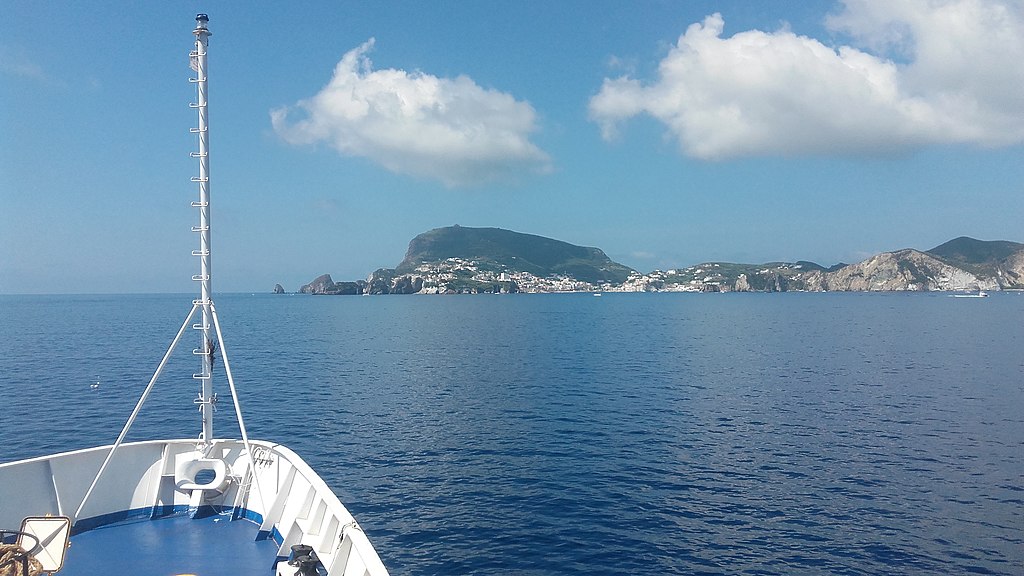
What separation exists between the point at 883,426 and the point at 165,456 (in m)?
48.2

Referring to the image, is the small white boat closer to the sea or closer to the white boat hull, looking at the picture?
the white boat hull

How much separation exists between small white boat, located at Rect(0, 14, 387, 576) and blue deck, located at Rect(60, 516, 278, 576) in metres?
0.03

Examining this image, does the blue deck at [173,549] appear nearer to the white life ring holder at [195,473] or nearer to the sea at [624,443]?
the white life ring holder at [195,473]

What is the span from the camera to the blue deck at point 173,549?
590 inches

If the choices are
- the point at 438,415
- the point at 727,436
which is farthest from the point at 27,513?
the point at 727,436

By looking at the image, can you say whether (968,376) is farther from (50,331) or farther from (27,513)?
(50,331)

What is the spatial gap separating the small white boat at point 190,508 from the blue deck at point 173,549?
3 centimetres

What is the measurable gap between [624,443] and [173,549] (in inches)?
1209

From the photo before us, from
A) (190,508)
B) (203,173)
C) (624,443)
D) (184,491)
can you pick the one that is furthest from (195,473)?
(624,443)

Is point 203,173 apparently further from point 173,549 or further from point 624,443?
point 624,443

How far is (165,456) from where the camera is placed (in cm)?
1922

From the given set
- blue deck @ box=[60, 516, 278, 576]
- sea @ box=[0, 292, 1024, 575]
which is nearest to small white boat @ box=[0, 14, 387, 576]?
blue deck @ box=[60, 516, 278, 576]

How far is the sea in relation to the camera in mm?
25859

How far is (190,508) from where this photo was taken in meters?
18.6
